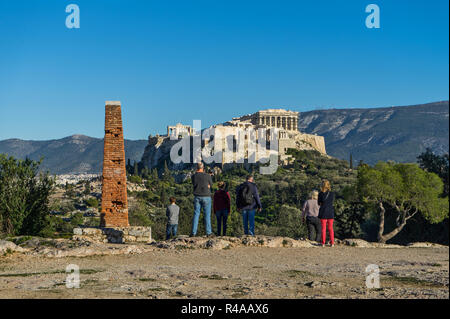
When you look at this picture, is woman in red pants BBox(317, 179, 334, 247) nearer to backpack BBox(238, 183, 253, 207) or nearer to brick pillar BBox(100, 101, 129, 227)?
backpack BBox(238, 183, 253, 207)

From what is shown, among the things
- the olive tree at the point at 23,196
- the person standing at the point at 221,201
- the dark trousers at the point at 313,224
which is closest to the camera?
the dark trousers at the point at 313,224

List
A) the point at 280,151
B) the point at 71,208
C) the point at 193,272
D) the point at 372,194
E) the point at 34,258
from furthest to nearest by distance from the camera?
the point at 280,151
the point at 71,208
the point at 372,194
the point at 34,258
the point at 193,272

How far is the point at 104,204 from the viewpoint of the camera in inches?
581

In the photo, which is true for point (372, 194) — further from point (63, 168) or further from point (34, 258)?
point (63, 168)

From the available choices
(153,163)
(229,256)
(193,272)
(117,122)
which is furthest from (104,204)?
(153,163)

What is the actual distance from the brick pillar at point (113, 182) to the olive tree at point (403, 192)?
61.6ft

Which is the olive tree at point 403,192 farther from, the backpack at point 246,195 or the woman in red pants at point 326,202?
the backpack at point 246,195

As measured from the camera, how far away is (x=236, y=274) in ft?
28.2

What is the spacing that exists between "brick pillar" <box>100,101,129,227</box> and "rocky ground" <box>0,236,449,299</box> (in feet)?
7.73

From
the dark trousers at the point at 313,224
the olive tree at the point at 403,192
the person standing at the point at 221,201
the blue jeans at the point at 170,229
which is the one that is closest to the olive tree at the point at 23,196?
the blue jeans at the point at 170,229

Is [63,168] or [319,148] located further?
[63,168]

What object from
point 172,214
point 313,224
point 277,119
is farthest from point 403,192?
point 277,119

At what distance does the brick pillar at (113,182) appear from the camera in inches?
580

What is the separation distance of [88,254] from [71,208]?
4351cm
